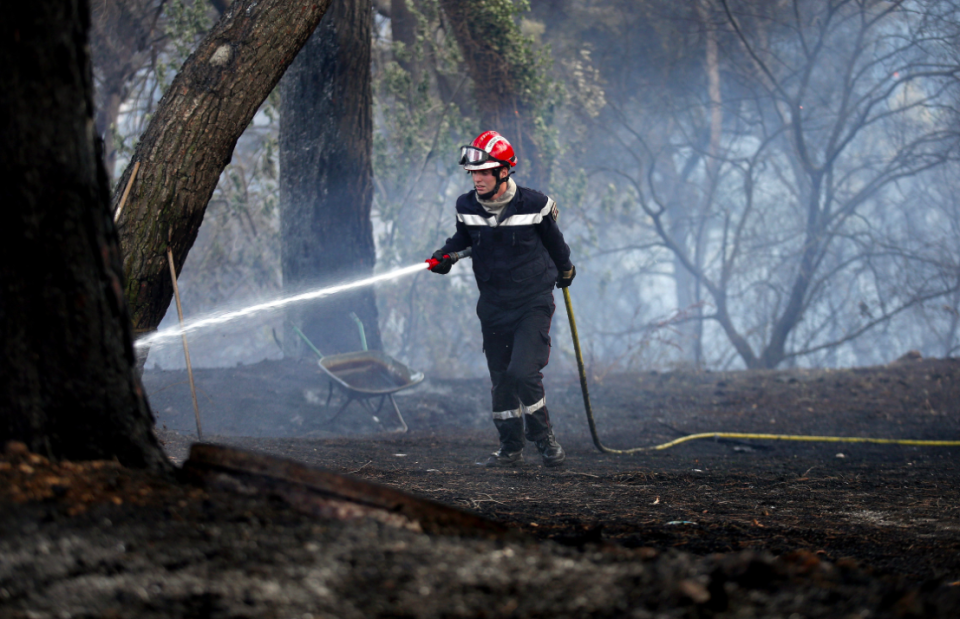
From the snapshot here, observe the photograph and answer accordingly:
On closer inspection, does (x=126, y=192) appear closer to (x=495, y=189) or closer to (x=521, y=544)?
(x=495, y=189)

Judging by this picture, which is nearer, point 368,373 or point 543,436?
point 543,436

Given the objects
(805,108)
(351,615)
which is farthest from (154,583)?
(805,108)

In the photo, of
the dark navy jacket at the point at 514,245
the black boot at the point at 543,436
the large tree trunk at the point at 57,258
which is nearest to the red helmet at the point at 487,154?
the dark navy jacket at the point at 514,245

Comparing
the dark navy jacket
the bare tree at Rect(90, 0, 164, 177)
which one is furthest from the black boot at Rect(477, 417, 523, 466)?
the bare tree at Rect(90, 0, 164, 177)

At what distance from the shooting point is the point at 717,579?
1.42m

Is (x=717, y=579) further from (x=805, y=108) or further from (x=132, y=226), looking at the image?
(x=805, y=108)

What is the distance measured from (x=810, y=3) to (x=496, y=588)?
15.2 m

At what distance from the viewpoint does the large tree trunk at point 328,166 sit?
805 centimetres

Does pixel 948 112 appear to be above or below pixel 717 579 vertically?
above

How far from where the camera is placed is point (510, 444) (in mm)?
4969

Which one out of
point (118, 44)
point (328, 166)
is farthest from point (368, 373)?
point (118, 44)

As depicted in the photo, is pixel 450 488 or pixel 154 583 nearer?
pixel 154 583

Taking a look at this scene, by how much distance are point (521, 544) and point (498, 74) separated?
10670 mm

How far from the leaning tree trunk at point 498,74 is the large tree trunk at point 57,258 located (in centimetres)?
963
